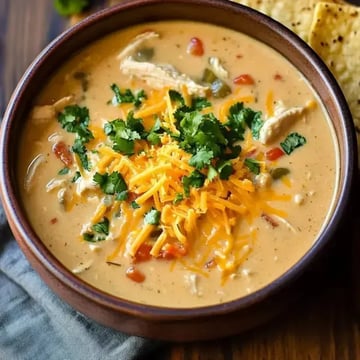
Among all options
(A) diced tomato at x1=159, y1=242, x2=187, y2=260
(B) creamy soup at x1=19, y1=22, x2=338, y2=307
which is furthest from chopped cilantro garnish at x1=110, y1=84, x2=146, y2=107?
(A) diced tomato at x1=159, y1=242, x2=187, y2=260

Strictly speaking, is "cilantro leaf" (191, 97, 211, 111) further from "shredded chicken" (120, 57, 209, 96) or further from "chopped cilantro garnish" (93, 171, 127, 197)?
"chopped cilantro garnish" (93, 171, 127, 197)

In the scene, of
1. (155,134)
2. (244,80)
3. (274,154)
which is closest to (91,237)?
(155,134)

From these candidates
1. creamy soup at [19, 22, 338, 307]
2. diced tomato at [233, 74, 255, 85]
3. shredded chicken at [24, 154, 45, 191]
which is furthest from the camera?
diced tomato at [233, 74, 255, 85]

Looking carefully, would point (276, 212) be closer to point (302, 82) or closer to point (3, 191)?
point (302, 82)

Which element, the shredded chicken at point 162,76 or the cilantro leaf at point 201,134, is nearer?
the cilantro leaf at point 201,134

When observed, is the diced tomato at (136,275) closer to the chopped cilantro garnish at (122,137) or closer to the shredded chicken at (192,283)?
the shredded chicken at (192,283)

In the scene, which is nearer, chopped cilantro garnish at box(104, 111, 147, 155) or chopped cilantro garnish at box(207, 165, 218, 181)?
chopped cilantro garnish at box(207, 165, 218, 181)

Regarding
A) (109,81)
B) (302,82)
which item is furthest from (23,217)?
(302,82)

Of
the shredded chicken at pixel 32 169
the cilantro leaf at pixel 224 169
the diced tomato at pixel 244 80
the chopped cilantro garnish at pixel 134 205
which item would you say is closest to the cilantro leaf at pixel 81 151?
the shredded chicken at pixel 32 169
